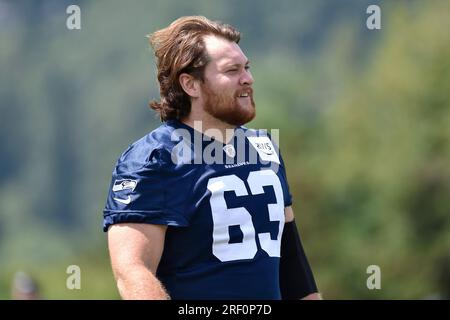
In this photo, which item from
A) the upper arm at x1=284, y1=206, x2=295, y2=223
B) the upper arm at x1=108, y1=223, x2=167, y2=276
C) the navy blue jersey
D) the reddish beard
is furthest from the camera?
the upper arm at x1=284, y1=206, x2=295, y2=223

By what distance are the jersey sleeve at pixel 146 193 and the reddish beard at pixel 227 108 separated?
0.29 m

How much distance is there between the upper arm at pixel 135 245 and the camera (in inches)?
158

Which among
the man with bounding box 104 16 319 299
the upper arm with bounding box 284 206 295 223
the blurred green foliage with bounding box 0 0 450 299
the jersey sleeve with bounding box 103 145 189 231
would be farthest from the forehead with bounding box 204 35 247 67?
the blurred green foliage with bounding box 0 0 450 299

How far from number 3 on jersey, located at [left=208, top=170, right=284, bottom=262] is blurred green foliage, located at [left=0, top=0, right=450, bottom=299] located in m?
14.8

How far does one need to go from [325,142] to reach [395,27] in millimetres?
3243

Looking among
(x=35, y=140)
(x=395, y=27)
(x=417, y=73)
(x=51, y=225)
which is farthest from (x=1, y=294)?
(x=35, y=140)

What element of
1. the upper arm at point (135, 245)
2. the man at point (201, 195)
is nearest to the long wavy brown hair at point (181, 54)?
the man at point (201, 195)

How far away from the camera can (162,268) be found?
4.23m

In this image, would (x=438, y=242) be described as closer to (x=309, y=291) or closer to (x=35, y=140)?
(x=309, y=291)

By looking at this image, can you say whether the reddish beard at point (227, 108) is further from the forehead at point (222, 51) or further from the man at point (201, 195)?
the forehead at point (222, 51)

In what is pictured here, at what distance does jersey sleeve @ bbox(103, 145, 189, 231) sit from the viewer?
13.5ft

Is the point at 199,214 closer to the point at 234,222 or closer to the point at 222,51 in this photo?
the point at 234,222

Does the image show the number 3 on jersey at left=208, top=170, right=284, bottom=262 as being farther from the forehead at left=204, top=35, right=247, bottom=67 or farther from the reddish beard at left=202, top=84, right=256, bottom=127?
the forehead at left=204, top=35, right=247, bottom=67

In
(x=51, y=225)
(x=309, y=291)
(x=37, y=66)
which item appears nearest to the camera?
(x=309, y=291)
